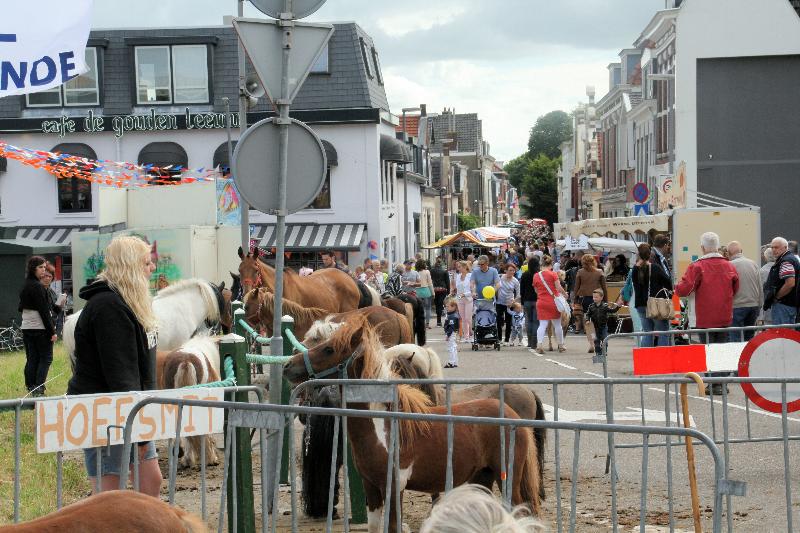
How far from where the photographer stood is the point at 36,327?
15242mm

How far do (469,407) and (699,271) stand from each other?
8025 millimetres

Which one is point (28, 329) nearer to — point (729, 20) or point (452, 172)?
point (729, 20)

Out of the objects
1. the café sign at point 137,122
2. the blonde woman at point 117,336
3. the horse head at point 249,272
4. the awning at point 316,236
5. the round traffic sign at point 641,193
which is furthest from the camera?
the café sign at point 137,122

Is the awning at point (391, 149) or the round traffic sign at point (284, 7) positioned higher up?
the awning at point (391, 149)

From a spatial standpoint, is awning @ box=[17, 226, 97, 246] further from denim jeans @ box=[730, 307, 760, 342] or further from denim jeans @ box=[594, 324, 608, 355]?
denim jeans @ box=[730, 307, 760, 342]

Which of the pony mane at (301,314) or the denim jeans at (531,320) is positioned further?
the denim jeans at (531,320)

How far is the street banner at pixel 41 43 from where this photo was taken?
5.26 m

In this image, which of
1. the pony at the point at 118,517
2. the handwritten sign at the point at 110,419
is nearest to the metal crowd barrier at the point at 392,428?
the handwritten sign at the point at 110,419

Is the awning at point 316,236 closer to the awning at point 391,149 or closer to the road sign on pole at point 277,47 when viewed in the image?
the awning at point 391,149

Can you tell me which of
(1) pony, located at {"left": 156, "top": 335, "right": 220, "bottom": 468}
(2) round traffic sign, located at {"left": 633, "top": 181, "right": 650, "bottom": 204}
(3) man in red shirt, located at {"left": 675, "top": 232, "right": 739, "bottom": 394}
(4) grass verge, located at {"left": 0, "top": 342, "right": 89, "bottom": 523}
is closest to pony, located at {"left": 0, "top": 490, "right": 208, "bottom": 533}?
(4) grass verge, located at {"left": 0, "top": 342, "right": 89, "bottom": 523}

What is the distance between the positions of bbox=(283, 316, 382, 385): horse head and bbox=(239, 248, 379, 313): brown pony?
21.5 feet

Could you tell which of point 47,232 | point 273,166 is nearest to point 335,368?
point 273,166

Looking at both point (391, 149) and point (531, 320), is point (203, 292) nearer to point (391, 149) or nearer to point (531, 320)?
point (531, 320)

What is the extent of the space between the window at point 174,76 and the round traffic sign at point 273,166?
3404 cm
